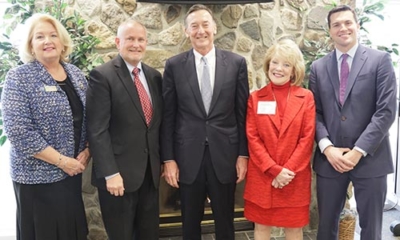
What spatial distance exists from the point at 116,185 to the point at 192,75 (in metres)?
0.75

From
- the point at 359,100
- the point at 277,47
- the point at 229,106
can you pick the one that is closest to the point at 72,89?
the point at 229,106

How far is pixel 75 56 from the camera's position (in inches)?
101

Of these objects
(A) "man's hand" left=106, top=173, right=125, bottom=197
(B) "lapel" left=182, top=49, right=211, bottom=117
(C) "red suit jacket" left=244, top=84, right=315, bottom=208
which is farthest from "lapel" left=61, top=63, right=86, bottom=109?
(C) "red suit jacket" left=244, top=84, right=315, bottom=208

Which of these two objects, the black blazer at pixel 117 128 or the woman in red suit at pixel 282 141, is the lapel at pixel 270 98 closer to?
the woman in red suit at pixel 282 141

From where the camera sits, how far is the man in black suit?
2182 millimetres

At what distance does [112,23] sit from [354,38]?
165 cm

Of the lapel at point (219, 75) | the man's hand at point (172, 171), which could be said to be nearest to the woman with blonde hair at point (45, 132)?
the man's hand at point (172, 171)

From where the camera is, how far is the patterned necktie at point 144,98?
2133 mm

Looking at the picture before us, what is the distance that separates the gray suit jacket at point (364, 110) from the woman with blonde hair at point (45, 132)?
139 centimetres

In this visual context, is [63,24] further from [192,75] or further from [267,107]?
[267,107]

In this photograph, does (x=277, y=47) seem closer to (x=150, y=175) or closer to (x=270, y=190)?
(x=270, y=190)

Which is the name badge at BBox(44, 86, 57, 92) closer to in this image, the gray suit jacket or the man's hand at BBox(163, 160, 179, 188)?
the man's hand at BBox(163, 160, 179, 188)

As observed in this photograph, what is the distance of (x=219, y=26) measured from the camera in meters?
2.91

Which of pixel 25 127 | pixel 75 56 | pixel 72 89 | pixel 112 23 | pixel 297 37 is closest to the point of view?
pixel 25 127
